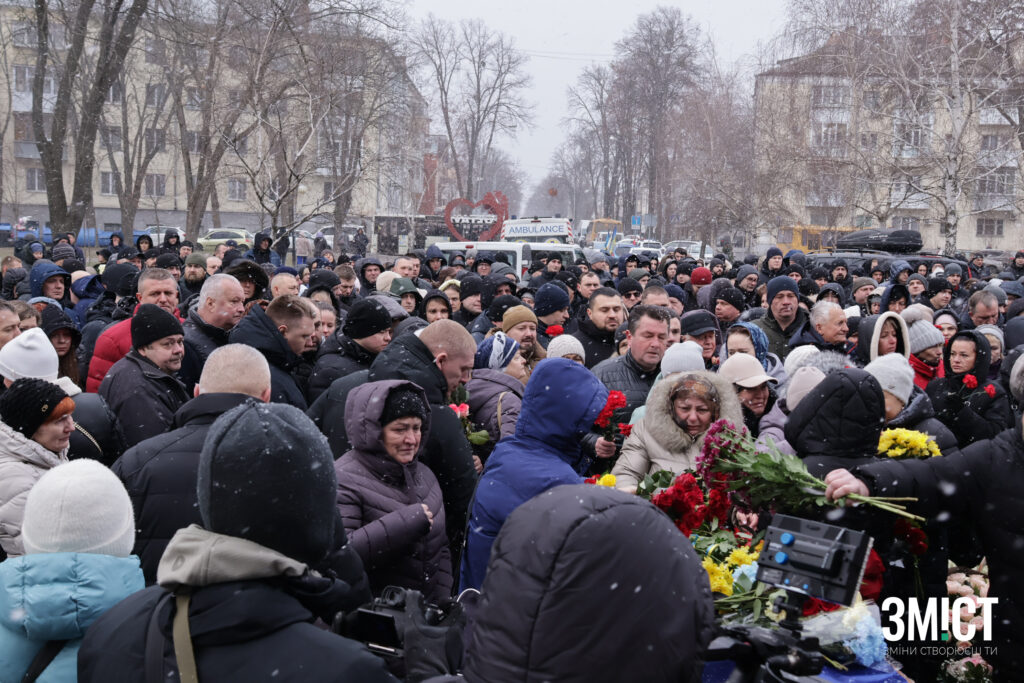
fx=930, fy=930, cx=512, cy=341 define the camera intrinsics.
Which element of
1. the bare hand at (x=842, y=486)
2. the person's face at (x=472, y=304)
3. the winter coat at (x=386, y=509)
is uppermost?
the person's face at (x=472, y=304)

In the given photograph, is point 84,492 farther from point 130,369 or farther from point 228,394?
point 130,369

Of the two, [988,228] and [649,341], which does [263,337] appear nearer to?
[649,341]

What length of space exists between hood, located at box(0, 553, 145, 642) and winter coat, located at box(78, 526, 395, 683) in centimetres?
70

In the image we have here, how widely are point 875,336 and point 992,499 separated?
3182 millimetres

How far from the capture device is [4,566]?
109 inches

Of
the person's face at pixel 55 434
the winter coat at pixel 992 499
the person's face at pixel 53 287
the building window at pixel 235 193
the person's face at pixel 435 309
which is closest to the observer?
the winter coat at pixel 992 499

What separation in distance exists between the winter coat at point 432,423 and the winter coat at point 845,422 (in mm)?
1606

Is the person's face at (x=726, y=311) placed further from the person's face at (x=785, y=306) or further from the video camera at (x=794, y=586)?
the video camera at (x=794, y=586)

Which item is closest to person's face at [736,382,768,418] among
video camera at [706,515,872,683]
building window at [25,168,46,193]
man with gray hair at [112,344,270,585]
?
man with gray hair at [112,344,270,585]

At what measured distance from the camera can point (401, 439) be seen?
4.00m

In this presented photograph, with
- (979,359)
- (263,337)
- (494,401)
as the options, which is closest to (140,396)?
(263,337)

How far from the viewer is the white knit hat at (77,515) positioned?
2770 mm

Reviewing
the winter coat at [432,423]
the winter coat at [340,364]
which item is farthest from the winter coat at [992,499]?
the winter coat at [340,364]

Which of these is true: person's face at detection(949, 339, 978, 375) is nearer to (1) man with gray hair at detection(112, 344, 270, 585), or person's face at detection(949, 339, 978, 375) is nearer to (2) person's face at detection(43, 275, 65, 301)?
(1) man with gray hair at detection(112, 344, 270, 585)
